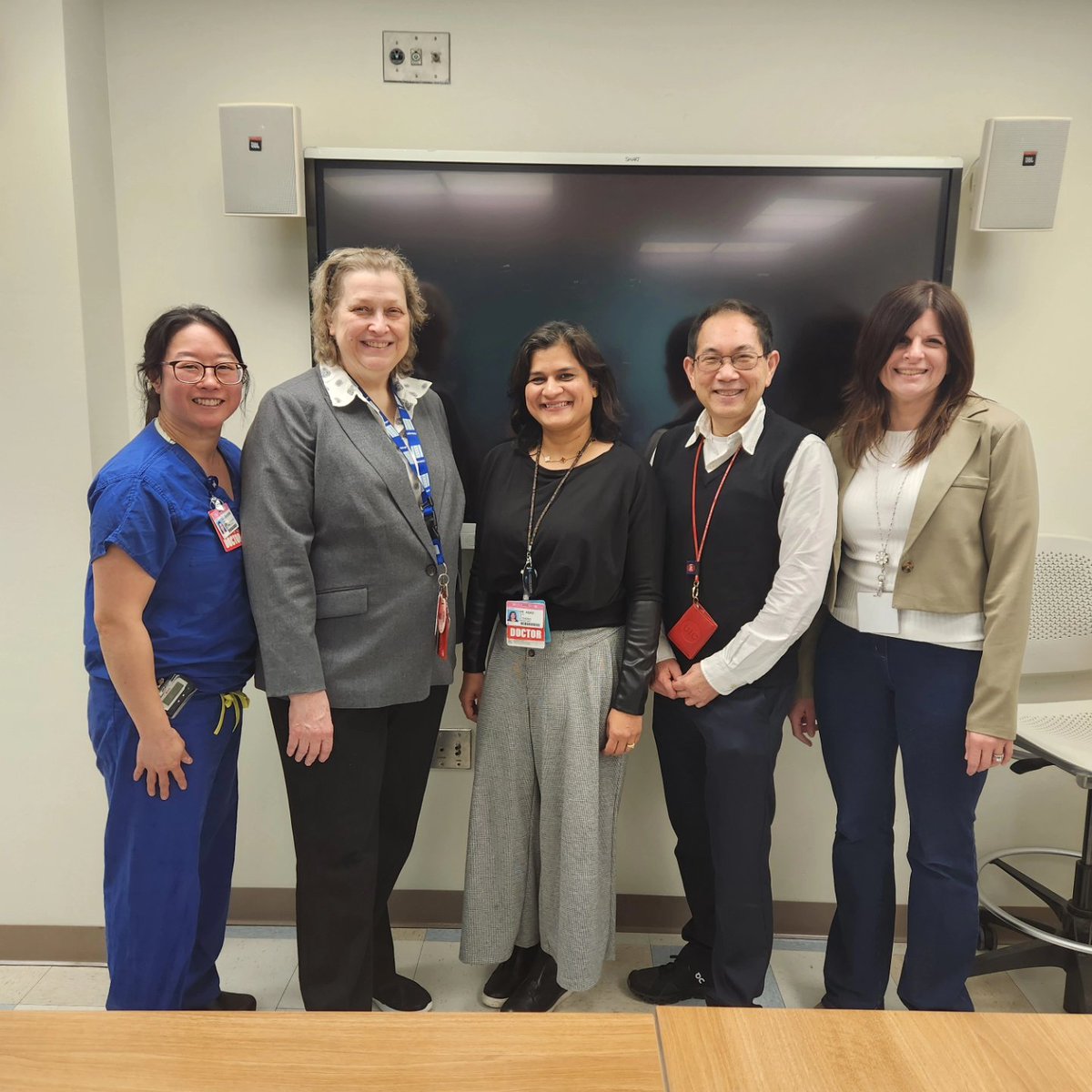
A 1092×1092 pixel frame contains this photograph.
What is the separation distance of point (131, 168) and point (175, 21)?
42cm

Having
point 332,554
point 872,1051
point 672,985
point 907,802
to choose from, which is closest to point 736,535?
point 907,802

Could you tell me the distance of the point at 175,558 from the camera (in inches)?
64.3

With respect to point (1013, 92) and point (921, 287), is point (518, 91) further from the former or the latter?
point (1013, 92)

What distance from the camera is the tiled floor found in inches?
88.3

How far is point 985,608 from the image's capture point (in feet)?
5.86

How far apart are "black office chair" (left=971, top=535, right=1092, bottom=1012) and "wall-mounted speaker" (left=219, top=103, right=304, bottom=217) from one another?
7.82 feet

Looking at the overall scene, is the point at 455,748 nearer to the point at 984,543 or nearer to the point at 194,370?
the point at 194,370

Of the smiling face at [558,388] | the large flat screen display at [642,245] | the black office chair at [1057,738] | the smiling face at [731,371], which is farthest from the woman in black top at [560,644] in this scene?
the black office chair at [1057,738]

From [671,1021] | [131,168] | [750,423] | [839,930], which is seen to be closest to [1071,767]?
[839,930]

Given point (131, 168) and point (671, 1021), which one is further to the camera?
point (131, 168)

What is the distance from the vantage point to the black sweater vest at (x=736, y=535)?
1.85 meters

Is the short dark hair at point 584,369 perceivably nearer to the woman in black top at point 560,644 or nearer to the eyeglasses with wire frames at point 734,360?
the woman in black top at point 560,644

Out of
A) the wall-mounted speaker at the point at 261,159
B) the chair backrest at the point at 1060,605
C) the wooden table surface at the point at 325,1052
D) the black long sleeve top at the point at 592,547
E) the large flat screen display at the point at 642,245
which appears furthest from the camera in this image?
the chair backrest at the point at 1060,605

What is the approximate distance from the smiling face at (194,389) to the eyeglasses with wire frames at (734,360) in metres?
1.08
